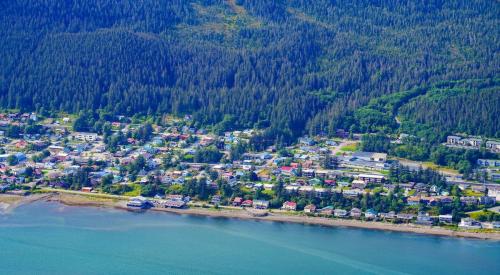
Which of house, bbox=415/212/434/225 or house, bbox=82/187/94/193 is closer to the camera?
house, bbox=415/212/434/225

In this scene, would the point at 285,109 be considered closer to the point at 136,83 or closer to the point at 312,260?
the point at 136,83

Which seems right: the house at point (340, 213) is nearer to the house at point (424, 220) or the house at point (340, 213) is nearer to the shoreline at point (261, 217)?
the shoreline at point (261, 217)

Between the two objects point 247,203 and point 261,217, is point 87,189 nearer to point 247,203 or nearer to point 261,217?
point 247,203

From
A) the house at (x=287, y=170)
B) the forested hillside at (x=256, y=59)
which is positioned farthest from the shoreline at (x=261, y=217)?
the forested hillside at (x=256, y=59)

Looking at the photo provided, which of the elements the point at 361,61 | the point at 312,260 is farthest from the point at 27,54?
the point at 312,260

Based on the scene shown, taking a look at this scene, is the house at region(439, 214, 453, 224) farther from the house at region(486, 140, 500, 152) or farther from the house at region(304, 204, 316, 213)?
the house at region(486, 140, 500, 152)

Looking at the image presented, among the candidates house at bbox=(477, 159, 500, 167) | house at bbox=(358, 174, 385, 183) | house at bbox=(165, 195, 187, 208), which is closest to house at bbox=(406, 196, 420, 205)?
house at bbox=(358, 174, 385, 183)

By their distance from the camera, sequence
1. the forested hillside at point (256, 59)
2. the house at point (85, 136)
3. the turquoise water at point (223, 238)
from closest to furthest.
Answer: the turquoise water at point (223, 238), the house at point (85, 136), the forested hillside at point (256, 59)
